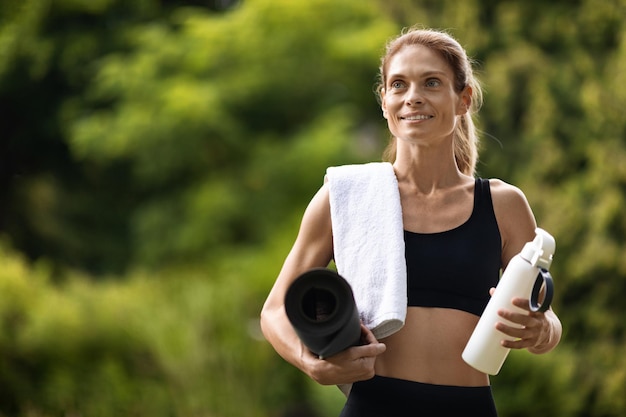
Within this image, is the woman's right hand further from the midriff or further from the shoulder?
the shoulder

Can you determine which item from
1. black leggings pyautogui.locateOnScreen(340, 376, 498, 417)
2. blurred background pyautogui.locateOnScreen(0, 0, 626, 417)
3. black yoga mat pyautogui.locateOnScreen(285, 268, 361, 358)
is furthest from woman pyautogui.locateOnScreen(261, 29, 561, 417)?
blurred background pyautogui.locateOnScreen(0, 0, 626, 417)

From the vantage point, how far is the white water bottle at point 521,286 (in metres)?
2.55

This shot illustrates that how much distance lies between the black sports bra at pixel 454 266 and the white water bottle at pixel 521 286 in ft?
0.61

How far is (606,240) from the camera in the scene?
12.6m

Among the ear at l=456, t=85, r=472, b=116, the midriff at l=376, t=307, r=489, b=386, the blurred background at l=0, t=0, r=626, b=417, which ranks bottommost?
the blurred background at l=0, t=0, r=626, b=417

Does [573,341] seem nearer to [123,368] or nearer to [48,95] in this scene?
[123,368]

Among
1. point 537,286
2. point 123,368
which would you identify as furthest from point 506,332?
point 123,368

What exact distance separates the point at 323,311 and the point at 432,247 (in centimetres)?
43

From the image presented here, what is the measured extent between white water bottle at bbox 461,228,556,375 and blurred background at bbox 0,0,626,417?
6.41m

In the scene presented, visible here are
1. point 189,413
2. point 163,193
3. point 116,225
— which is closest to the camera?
point 189,413

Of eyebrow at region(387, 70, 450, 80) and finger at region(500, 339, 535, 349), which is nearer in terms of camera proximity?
finger at region(500, 339, 535, 349)

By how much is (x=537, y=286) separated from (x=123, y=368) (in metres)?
8.28

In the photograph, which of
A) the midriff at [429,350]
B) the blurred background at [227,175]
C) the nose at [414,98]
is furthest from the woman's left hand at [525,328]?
the blurred background at [227,175]

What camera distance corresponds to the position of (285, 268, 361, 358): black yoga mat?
246 cm
